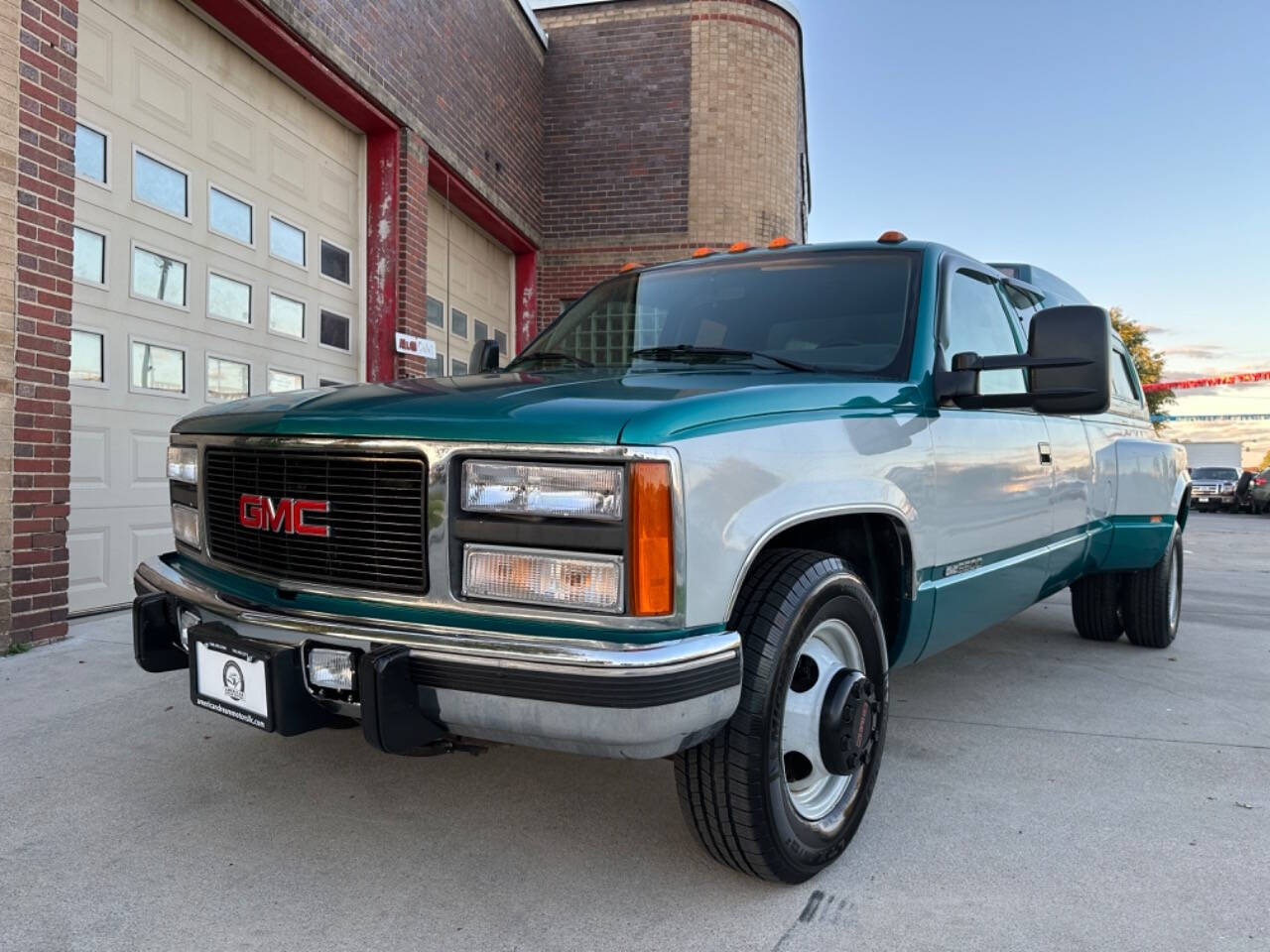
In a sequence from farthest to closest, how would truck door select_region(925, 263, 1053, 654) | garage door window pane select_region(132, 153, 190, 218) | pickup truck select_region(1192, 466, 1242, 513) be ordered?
pickup truck select_region(1192, 466, 1242, 513), garage door window pane select_region(132, 153, 190, 218), truck door select_region(925, 263, 1053, 654)

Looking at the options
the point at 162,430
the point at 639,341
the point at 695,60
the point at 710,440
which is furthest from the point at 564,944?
the point at 695,60

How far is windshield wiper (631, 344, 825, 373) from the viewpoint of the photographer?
2.79 metres

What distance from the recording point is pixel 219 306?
6.25 m

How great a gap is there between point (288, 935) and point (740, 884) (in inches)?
40.9

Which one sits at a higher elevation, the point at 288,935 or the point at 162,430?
the point at 162,430

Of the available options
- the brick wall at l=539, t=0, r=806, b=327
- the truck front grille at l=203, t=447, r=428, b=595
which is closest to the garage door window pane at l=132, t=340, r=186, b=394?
the truck front grille at l=203, t=447, r=428, b=595

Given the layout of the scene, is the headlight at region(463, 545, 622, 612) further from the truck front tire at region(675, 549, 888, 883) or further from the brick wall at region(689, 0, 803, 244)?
the brick wall at region(689, 0, 803, 244)

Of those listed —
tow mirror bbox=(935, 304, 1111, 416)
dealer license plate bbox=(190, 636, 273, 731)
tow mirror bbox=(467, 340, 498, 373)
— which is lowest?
dealer license plate bbox=(190, 636, 273, 731)

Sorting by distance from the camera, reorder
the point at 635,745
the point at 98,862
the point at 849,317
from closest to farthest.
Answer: the point at 635,745, the point at 98,862, the point at 849,317

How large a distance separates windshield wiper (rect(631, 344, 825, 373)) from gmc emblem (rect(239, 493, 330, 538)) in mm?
1201

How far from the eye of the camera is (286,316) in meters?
7.00

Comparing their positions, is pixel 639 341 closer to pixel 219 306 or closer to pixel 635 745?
pixel 635 745

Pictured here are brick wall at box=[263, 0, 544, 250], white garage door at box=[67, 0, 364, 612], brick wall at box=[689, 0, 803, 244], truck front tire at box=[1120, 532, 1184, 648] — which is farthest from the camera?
brick wall at box=[689, 0, 803, 244]

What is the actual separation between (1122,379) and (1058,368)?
261cm
